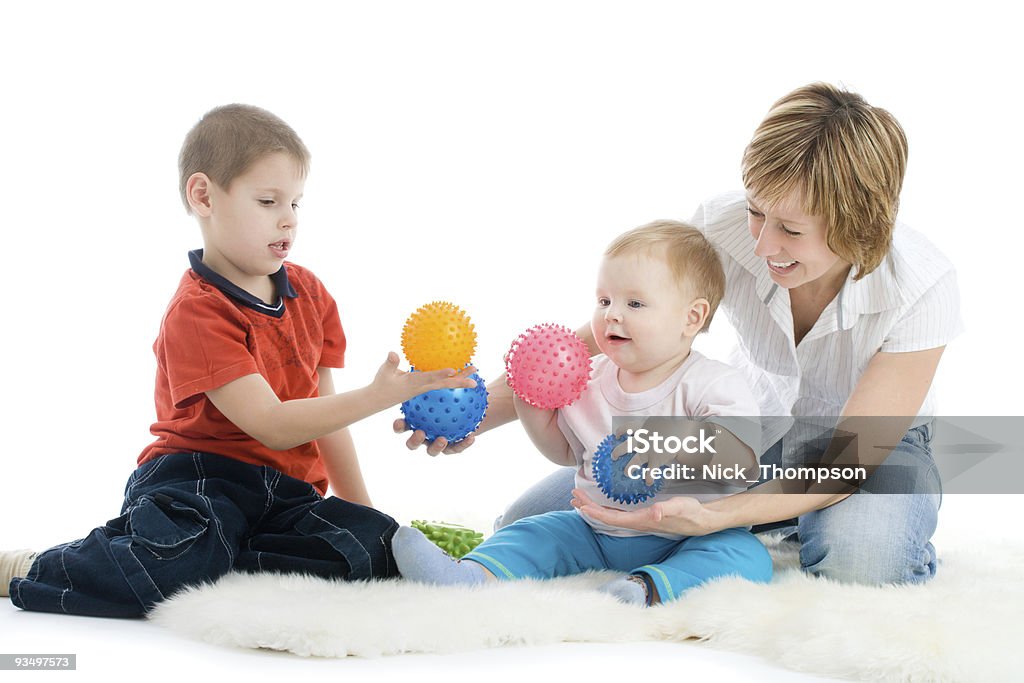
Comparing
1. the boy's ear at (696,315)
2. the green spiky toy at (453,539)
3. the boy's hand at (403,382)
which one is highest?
the boy's ear at (696,315)

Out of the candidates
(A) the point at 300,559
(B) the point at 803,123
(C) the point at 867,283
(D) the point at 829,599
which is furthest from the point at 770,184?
(A) the point at 300,559

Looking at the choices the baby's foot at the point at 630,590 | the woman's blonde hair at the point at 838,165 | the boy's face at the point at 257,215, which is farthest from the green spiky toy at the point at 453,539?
the woman's blonde hair at the point at 838,165

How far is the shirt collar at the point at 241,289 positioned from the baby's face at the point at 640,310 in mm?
738

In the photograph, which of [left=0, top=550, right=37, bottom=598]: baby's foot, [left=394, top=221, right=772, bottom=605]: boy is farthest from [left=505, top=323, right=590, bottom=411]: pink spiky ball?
[left=0, top=550, right=37, bottom=598]: baby's foot

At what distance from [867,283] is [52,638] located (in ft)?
5.85

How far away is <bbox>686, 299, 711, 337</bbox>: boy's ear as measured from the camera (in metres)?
2.23

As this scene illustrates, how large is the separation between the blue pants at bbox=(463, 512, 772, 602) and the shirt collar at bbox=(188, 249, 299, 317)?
0.72 meters

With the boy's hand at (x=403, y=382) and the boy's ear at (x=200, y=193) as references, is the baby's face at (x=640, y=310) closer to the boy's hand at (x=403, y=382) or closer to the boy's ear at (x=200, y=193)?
the boy's hand at (x=403, y=382)

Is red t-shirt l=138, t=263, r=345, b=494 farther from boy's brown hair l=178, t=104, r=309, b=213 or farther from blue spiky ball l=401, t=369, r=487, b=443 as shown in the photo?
blue spiky ball l=401, t=369, r=487, b=443

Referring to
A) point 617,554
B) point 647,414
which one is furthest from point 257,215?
point 617,554

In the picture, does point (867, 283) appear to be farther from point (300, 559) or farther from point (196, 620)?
point (196, 620)

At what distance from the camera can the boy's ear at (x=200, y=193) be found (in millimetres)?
2324

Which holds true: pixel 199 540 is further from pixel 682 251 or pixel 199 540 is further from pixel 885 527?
pixel 885 527

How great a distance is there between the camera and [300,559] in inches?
88.2
